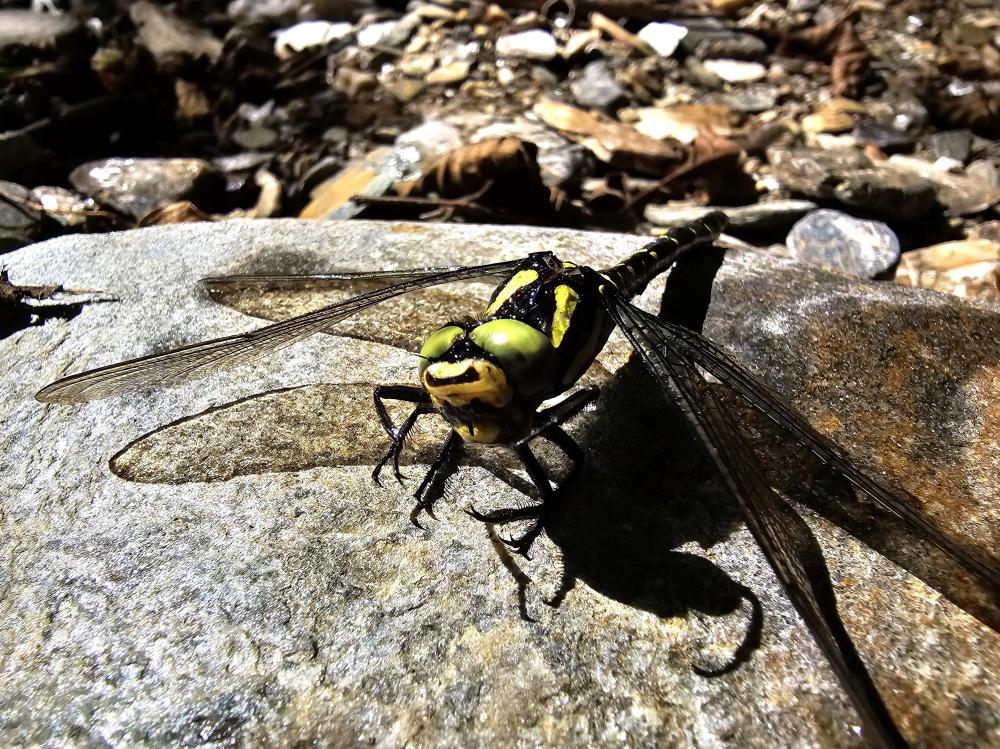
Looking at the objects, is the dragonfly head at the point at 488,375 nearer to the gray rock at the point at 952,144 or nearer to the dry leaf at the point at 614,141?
the dry leaf at the point at 614,141

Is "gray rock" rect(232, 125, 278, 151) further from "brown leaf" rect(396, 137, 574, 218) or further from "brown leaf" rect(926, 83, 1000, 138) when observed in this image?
"brown leaf" rect(926, 83, 1000, 138)

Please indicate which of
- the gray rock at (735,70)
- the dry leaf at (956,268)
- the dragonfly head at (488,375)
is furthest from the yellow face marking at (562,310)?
the gray rock at (735,70)

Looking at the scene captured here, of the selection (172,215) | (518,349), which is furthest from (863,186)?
(172,215)

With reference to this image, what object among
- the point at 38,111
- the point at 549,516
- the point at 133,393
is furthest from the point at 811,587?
the point at 38,111

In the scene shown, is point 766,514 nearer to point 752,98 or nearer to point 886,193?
point 886,193

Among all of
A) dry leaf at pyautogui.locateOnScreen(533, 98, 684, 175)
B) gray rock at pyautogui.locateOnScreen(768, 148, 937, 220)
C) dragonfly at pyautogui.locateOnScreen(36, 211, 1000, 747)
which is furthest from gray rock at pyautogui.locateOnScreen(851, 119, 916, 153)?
dragonfly at pyautogui.locateOnScreen(36, 211, 1000, 747)

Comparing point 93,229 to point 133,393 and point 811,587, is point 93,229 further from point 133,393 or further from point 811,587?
point 811,587
